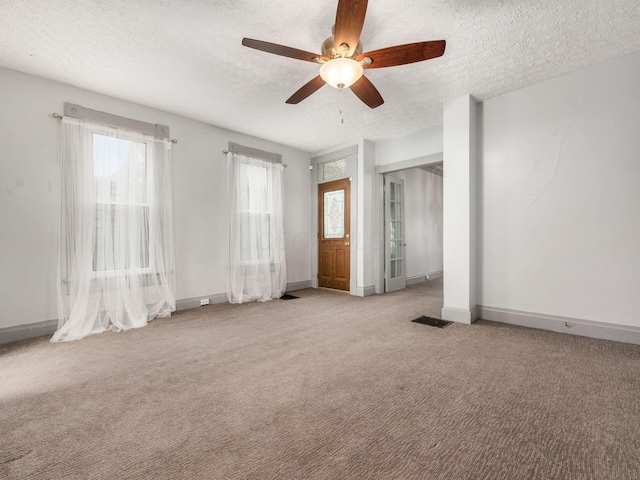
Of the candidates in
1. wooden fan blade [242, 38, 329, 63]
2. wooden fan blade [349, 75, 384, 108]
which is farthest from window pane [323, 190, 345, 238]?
wooden fan blade [242, 38, 329, 63]

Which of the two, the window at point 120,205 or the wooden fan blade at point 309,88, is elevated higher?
the wooden fan blade at point 309,88

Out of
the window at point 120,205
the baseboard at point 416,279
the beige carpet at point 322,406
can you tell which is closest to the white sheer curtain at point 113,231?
the window at point 120,205

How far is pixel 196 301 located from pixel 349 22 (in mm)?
4203

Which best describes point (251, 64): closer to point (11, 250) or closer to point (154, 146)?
point (154, 146)

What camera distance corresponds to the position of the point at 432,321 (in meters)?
3.73

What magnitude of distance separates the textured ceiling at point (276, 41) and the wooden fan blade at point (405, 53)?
37 cm

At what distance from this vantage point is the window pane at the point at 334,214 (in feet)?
19.3

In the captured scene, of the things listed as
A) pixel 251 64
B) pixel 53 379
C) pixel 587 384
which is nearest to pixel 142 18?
pixel 251 64

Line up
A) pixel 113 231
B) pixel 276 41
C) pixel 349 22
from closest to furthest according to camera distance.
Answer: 1. pixel 349 22
2. pixel 276 41
3. pixel 113 231

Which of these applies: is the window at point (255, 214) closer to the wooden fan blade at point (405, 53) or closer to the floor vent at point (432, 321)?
the floor vent at point (432, 321)

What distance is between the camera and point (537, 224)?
11.3 feet

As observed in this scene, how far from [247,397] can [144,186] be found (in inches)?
130

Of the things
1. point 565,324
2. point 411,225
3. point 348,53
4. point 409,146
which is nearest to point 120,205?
point 348,53

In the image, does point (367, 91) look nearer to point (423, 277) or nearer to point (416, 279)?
point (416, 279)
